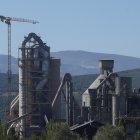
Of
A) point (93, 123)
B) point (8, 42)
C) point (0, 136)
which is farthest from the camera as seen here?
point (8, 42)

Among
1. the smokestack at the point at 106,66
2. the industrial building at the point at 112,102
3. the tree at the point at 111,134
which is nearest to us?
the tree at the point at 111,134

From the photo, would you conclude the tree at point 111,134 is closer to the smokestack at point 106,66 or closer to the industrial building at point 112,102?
the industrial building at point 112,102

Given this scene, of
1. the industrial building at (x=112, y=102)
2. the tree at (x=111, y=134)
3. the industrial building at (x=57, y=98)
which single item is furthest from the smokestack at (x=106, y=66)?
the tree at (x=111, y=134)

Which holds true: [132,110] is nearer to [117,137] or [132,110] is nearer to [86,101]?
[86,101]

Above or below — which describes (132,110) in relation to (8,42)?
below

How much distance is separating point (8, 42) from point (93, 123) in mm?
33578

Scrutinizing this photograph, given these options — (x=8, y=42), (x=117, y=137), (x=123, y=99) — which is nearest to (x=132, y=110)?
(x=123, y=99)

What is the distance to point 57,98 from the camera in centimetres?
9212

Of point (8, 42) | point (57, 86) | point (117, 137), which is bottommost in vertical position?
point (117, 137)

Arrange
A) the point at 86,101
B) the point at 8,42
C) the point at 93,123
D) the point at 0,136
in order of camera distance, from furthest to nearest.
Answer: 1. the point at 8,42
2. the point at 86,101
3. the point at 93,123
4. the point at 0,136

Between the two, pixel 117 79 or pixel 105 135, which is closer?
pixel 105 135

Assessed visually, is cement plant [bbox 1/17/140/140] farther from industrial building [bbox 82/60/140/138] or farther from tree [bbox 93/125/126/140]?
tree [bbox 93/125/126/140]

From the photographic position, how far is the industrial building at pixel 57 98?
87250mm

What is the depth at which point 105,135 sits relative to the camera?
67.1m
